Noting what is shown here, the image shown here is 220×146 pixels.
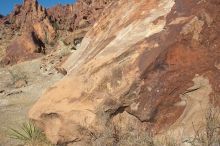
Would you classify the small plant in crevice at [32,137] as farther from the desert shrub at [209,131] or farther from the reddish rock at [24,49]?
the reddish rock at [24,49]

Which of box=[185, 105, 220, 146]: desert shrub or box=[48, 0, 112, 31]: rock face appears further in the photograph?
box=[48, 0, 112, 31]: rock face

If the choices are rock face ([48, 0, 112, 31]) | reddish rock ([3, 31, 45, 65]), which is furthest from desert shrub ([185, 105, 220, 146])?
reddish rock ([3, 31, 45, 65])

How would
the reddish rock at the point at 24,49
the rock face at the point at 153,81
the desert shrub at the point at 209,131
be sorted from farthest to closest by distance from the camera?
the reddish rock at the point at 24,49
the rock face at the point at 153,81
the desert shrub at the point at 209,131

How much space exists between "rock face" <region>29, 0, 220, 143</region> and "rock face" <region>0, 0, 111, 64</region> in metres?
11.6

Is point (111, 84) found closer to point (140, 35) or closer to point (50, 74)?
point (140, 35)

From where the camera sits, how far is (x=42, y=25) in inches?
1017

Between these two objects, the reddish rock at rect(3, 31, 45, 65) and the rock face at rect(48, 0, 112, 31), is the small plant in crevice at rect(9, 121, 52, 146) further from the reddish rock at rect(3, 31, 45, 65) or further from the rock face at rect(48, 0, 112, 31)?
the reddish rock at rect(3, 31, 45, 65)

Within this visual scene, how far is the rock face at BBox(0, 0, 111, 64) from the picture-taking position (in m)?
22.5

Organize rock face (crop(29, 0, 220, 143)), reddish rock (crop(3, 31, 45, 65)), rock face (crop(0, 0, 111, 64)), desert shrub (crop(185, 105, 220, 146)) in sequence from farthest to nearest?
rock face (crop(0, 0, 111, 64)) < reddish rock (crop(3, 31, 45, 65)) < rock face (crop(29, 0, 220, 143)) < desert shrub (crop(185, 105, 220, 146))

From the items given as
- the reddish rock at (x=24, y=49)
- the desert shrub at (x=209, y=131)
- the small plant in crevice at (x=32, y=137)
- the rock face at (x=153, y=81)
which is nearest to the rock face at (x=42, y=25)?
the reddish rock at (x=24, y=49)

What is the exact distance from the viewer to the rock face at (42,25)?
22516mm

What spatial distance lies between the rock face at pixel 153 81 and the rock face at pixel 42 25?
11.6m

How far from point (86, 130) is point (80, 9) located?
60.9 ft

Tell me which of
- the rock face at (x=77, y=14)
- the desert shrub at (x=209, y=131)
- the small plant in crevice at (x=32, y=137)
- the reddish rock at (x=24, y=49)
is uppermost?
the rock face at (x=77, y=14)
